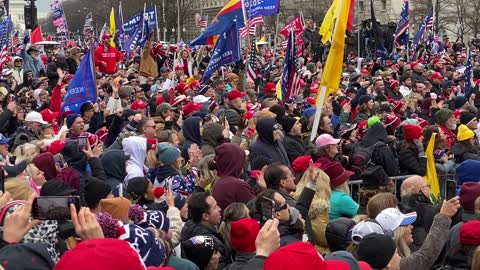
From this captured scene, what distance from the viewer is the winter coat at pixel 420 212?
6.68m

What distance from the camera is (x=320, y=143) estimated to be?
342 inches

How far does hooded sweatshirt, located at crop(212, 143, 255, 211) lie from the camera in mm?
7059

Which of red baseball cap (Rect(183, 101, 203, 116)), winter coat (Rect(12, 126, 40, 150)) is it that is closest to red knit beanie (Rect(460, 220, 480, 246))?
winter coat (Rect(12, 126, 40, 150))

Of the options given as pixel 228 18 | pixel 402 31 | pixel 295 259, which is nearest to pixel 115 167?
pixel 295 259

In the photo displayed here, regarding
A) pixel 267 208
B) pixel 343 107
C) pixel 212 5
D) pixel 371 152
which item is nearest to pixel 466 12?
pixel 212 5

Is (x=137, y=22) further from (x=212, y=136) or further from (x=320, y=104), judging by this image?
(x=320, y=104)

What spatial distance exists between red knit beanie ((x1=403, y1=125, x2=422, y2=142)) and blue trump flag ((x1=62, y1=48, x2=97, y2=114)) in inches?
176

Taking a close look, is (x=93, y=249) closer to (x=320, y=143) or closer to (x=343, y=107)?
(x=320, y=143)

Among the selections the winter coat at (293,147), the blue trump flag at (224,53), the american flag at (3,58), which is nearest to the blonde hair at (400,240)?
the winter coat at (293,147)

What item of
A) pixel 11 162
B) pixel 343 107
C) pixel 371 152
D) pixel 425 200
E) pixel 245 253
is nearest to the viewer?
pixel 245 253

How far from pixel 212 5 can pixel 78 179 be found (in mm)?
74849

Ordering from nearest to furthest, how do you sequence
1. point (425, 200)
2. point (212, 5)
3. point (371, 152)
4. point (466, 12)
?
point (425, 200), point (371, 152), point (466, 12), point (212, 5)

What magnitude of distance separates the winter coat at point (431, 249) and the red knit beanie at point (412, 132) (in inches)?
150

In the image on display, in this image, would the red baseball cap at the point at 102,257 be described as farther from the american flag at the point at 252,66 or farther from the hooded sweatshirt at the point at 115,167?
the american flag at the point at 252,66
